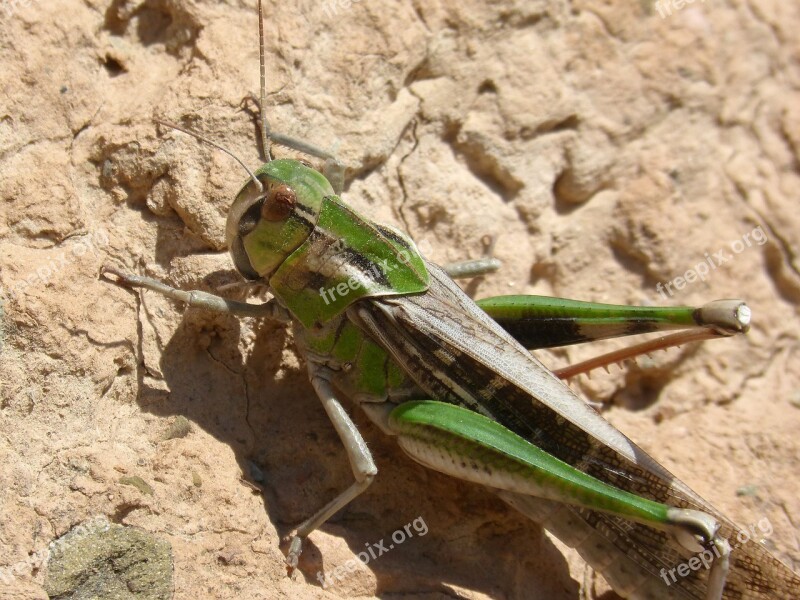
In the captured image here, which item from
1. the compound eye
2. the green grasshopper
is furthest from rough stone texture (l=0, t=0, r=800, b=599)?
the compound eye

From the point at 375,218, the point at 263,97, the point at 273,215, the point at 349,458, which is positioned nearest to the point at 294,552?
the point at 349,458

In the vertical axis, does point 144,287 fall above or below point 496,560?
above

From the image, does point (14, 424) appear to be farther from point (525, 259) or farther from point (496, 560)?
point (525, 259)

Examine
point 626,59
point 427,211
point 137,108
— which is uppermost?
point 626,59

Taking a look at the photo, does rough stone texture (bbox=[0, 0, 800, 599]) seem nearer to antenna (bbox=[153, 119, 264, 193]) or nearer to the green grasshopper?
antenna (bbox=[153, 119, 264, 193])

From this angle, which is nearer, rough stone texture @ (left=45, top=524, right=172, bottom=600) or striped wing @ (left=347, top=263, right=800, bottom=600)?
rough stone texture @ (left=45, top=524, right=172, bottom=600)

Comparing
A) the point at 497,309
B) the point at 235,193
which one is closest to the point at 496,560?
the point at 497,309
